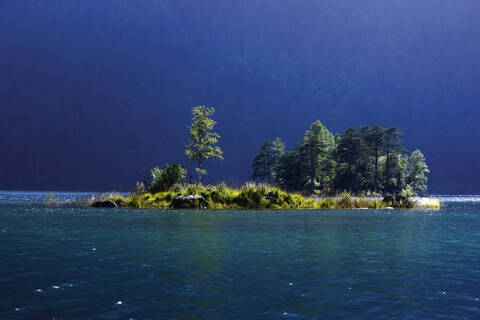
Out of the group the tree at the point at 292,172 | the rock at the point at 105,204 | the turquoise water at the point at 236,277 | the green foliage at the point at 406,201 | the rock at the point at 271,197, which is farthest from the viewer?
the tree at the point at 292,172

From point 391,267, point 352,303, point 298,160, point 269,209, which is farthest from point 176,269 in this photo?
point 298,160

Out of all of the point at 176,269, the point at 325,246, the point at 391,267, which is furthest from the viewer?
the point at 325,246

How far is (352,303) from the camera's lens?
347 inches

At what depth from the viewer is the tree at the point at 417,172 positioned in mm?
115375

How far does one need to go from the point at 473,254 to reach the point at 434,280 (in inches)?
246

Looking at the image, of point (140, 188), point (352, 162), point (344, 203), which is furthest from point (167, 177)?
point (352, 162)

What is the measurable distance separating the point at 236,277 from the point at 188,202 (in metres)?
36.8

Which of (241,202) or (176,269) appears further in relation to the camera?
(241,202)

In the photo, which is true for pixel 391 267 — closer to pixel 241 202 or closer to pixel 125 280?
pixel 125 280

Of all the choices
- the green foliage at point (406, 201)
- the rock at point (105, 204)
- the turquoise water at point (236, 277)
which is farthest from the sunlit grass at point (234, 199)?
the turquoise water at point (236, 277)

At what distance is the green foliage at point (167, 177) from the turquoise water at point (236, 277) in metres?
31.6

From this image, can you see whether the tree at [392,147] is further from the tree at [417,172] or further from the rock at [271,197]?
the rock at [271,197]

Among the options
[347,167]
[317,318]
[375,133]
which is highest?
[375,133]

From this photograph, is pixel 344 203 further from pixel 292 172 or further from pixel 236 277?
pixel 292 172
